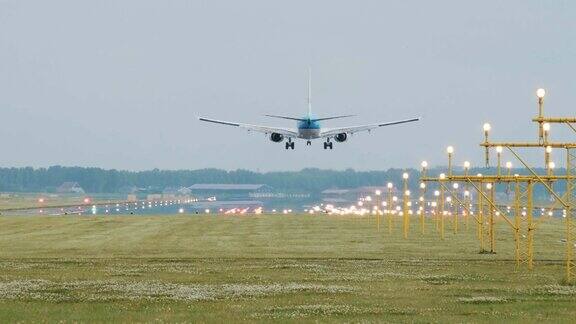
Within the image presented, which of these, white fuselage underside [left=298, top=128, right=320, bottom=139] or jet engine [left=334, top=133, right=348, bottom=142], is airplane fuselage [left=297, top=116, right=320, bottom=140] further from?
jet engine [left=334, top=133, right=348, bottom=142]

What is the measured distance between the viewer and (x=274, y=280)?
48.0 meters

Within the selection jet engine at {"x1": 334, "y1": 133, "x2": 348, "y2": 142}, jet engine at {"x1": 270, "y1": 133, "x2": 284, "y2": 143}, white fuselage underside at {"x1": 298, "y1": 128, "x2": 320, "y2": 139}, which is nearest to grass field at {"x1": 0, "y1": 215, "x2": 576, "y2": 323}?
jet engine at {"x1": 334, "y1": 133, "x2": 348, "y2": 142}

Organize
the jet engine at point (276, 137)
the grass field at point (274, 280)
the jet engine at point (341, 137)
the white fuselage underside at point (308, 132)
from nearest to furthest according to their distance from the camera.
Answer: the grass field at point (274, 280) → the jet engine at point (341, 137) → the jet engine at point (276, 137) → the white fuselage underside at point (308, 132)

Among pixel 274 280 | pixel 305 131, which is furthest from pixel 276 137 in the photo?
pixel 274 280

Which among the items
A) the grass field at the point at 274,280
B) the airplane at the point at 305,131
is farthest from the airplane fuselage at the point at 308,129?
the grass field at the point at 274,280

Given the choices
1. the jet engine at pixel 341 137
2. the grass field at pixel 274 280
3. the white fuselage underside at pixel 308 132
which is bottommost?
the grass field at pixel 274 280

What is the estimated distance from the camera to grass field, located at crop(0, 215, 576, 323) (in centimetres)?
3594

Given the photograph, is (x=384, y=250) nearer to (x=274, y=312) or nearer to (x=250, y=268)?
(x=250, y=268)

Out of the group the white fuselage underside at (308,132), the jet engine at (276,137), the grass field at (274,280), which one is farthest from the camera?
the white fuselage underside at (308,132)

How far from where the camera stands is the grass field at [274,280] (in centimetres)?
3594

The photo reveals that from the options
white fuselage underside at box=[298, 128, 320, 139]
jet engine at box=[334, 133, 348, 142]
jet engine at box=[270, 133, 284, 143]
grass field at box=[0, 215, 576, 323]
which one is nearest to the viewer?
grass field at box=[0, 215, 576, 323]

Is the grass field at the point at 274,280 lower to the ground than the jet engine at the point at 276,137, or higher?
lower

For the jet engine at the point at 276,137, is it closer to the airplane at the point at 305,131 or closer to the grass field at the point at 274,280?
the airplane at the point at 305,131

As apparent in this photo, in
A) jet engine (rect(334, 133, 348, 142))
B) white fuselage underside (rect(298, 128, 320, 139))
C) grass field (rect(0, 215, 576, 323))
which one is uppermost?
white fuselage underside (rect(298, 128, 320, 139))
